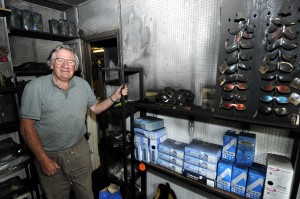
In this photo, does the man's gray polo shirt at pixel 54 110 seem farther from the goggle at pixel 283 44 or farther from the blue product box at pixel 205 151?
the goggle at pixel 283 44

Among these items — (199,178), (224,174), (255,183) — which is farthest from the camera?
(199,178)

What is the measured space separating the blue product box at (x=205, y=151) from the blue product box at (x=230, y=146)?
0.18 feet

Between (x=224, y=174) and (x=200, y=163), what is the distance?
0.67 feet

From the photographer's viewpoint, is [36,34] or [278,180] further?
[36,34]

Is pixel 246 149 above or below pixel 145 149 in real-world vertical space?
above

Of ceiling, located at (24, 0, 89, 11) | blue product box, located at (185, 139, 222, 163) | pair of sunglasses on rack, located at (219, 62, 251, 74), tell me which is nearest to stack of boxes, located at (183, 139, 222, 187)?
blue product box, located at (185, 139, 222, 163)

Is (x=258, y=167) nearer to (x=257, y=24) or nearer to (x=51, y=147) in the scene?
(x=257, y=24)

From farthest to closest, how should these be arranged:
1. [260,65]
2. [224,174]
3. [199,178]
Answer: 1. [199,178]
2. [224,174]
3. [260,65]

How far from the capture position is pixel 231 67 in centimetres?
125

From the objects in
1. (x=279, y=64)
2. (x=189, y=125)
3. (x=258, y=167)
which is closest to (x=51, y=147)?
(x=189, y=125)

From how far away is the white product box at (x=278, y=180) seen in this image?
3.77 ft

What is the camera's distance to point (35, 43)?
8.31 ft

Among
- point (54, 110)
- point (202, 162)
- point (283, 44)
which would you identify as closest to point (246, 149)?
point (202, 162)

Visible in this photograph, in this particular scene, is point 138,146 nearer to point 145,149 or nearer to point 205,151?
point 145,149
